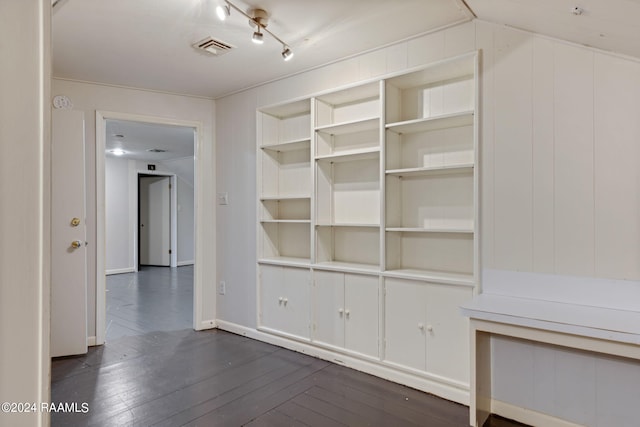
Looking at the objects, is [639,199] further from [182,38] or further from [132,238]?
[132,238]

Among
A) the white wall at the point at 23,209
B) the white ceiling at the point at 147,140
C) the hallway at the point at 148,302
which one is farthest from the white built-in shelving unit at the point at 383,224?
the white wall at the point at 23,209

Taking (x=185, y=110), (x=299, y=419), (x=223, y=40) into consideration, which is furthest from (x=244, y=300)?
(x=223, y=40)

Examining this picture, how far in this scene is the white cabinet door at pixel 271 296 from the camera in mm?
3273

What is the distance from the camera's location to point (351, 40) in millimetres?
2559

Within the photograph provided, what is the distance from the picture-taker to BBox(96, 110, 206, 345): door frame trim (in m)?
3.37

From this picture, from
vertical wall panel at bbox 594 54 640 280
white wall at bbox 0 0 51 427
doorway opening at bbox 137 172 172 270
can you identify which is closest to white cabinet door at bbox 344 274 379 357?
vertical wall panel at bbox 594 54 640 280

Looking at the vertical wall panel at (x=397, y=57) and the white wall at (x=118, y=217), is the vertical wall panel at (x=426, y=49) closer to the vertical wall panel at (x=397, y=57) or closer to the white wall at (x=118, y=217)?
the vertical wall panel at (x=397, y=57)

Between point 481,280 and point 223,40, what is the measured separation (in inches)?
91.5

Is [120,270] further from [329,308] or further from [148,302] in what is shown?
[329,308]

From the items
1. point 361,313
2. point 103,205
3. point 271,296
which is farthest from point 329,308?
point 103,205

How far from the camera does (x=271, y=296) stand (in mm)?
3342

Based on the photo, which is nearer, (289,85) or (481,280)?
(481,280)

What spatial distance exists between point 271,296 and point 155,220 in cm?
571

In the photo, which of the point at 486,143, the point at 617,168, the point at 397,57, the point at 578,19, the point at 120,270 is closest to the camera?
the point at 578,19
